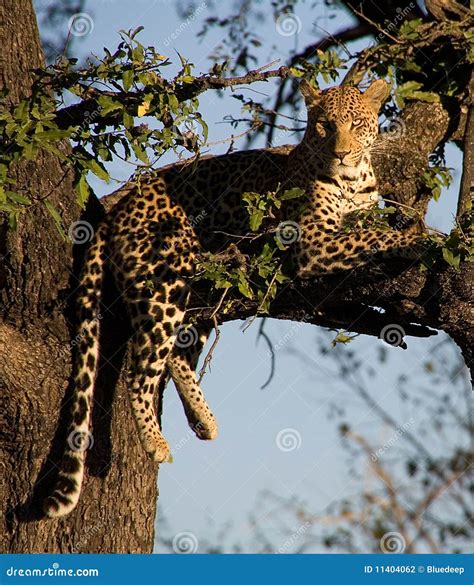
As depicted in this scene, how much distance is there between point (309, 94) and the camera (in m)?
7.76

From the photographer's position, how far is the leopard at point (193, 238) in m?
6.53

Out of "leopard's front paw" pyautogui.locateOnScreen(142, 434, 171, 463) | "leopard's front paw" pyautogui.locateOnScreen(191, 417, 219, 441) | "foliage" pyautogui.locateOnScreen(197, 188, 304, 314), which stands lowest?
"leopard's front paw" pyautogui.locateOnScreen(142, 434, 171, 463)

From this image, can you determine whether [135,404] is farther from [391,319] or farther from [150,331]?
[391,319]

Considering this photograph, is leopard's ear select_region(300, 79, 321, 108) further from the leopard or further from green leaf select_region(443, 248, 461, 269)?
green leaf select_region(443, 248, 461, 269)

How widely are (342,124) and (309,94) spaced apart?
446mm

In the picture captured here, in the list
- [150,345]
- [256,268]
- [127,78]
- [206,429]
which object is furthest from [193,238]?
[127,78]

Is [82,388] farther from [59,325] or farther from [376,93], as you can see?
[376,93]

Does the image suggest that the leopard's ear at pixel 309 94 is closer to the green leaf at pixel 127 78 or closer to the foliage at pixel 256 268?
the foliage at pixel 256 268

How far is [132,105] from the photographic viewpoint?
5863mm

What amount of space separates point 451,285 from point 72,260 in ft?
7.87

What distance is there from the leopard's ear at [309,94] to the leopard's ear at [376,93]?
36 centimetres

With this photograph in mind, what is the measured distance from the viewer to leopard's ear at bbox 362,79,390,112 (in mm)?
7750

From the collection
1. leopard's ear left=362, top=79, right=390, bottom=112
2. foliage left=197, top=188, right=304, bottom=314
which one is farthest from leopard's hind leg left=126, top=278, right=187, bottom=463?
leopard's ear left=362, top=79, right=390, bottom=112

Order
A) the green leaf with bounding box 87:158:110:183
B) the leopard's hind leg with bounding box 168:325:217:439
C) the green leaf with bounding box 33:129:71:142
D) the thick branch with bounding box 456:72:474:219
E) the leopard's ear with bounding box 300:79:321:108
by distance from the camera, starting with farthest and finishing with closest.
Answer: the leopard's ear with bounding box 300:79:321:108
the leopard's hind leg with bounding box 168:325:217:439
the thick branch with bounding box 456:72:474:219
the green leaf with bounding box 87:158:110:183
the green leaf with bounding box 33:129:71:142
